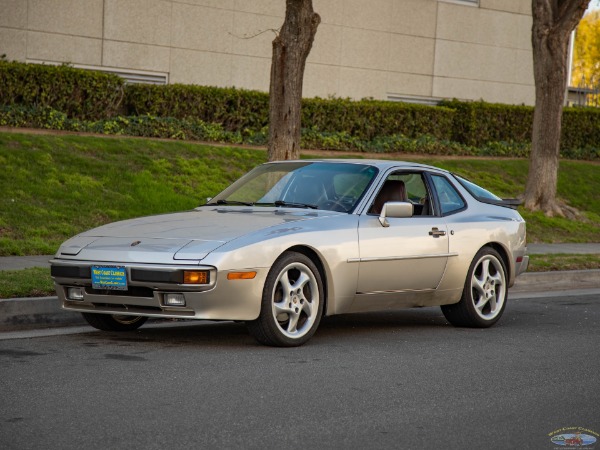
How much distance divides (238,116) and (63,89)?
381 centimetres

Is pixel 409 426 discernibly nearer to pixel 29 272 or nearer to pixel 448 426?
pixel 448 426

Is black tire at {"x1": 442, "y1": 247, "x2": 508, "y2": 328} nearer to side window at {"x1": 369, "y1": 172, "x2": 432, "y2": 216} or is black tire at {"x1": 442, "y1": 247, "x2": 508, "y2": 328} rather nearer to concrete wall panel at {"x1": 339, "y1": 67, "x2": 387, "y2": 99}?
side window at {"x1": 369, "y1": 172, "x2": 432, "y2": 216}

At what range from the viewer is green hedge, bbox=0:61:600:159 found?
18.3 m

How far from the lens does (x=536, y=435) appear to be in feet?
17.9

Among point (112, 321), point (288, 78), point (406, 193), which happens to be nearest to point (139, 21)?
point (288, 78)

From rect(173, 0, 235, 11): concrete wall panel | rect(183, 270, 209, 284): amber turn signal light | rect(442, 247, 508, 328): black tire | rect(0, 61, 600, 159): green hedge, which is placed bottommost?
rect(442, 247, 508, 328): black tire

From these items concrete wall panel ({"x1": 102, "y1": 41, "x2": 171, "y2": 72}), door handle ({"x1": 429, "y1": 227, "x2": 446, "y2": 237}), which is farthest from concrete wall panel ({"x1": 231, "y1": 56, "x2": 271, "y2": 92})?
door handle ({"x1": 429, "y1": 227, "x2": 446, "y2": 237})

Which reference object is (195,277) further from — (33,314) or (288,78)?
(288,78)

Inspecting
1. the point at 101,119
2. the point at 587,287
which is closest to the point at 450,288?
the point at 587,287

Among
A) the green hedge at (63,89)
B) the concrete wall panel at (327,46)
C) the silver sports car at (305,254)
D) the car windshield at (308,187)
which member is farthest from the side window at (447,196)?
the concrete wall panel at (327,46)

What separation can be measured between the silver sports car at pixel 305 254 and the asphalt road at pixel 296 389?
0.30 metres

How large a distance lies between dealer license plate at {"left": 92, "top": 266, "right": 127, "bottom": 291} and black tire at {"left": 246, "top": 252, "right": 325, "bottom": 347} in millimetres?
946

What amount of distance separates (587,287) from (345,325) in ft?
18.9

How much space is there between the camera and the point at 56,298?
8781 mm
